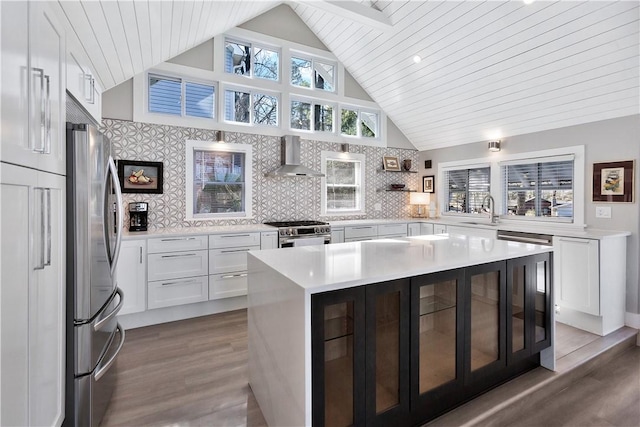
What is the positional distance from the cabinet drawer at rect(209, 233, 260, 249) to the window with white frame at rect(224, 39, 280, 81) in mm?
2333

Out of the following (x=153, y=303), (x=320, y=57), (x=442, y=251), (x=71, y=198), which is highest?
(x=320, y=57)

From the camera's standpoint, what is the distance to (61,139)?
5.04 feet

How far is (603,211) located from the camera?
11.4 feet

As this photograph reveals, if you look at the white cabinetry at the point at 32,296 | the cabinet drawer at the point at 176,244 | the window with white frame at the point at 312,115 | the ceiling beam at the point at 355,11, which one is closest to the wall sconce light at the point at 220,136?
the window with white frame at the point at 312,115

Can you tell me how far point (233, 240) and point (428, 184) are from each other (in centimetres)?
386

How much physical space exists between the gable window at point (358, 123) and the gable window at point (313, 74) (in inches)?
19.2

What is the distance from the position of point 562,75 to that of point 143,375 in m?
4.91

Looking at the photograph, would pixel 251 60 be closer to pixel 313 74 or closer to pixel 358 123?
pixel 313 74

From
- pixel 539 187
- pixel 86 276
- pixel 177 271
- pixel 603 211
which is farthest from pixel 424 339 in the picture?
pixel 539 187

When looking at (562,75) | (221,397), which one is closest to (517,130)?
(562,75)

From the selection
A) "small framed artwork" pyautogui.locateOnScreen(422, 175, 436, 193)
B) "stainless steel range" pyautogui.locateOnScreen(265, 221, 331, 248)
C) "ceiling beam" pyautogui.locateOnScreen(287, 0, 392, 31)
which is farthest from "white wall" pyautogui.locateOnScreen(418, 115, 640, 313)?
"stainless steel range" pyautogui.locateOnScreen(265, 221, 331, 248)

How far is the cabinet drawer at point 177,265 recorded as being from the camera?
3254 millimetres

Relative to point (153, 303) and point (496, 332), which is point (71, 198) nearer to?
point (153, 303)

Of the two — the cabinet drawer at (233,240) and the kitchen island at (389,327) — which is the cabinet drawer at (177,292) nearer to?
the cabinet drawer at (233,240)
